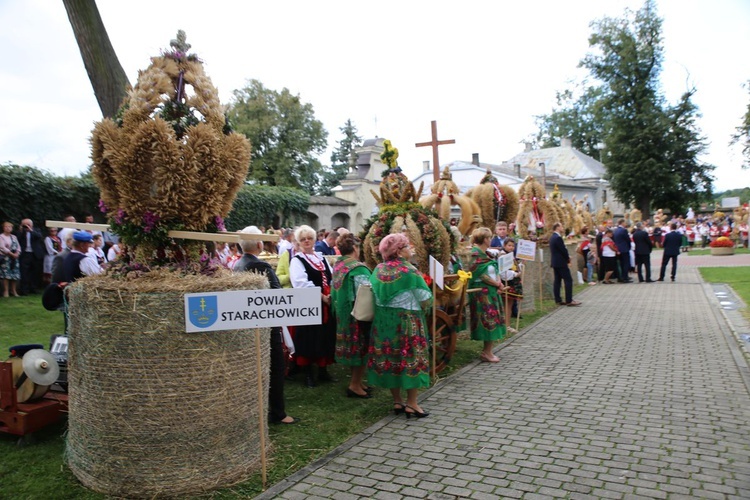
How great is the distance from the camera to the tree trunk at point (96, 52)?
7.88 m

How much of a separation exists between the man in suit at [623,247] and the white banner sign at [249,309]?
15.9 m

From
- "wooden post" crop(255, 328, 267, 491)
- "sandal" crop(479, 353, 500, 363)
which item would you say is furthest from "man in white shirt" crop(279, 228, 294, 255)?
"wooden post" crop(255, 328, 267, 491)

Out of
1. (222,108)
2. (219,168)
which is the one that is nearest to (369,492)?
(219,168)

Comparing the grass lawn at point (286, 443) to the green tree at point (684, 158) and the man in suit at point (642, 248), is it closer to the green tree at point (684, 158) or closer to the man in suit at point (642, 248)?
the man in suit at point (642, 248)

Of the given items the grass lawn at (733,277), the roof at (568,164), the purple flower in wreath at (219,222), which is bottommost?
the grass lawn at (733,277)

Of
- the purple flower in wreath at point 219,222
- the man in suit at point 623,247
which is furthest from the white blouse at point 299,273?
the man in suit at point 623,247

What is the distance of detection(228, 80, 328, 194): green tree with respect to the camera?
153ft

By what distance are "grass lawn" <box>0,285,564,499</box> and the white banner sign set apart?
1.22m

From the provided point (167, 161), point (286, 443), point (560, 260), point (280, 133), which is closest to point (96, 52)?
point (167, 161)

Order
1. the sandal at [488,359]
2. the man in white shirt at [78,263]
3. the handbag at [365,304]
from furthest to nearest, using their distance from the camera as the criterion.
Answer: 1. the sandal at [488,359]
2. the man in white shirt at [78,263]
3. the handbag at [365,304]

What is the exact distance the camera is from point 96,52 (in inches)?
314

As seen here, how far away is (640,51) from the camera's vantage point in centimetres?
4469

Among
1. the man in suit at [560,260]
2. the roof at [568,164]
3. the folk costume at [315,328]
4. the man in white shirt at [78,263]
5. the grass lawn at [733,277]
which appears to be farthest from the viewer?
the roof at [568,164]

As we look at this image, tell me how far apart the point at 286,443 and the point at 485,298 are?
3.86 m
